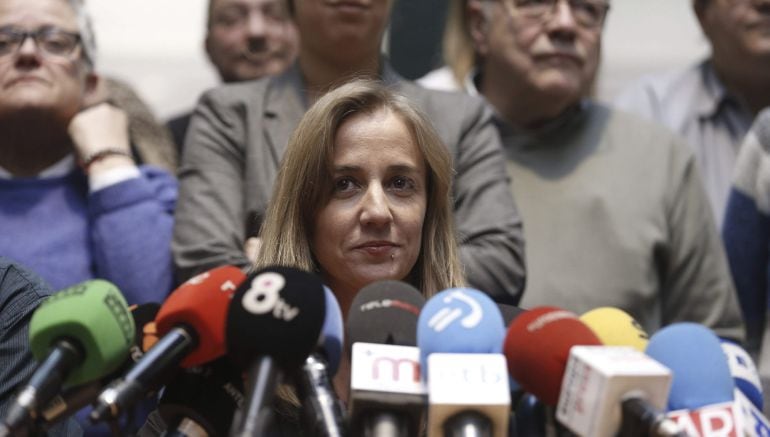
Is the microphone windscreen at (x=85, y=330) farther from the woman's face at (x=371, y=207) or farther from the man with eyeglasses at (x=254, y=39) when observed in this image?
the man with eyeglasses at (x=254, y=39)

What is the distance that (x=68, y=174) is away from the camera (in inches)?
143

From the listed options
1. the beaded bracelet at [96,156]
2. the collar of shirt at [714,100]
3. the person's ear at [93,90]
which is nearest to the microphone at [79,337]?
the beaded bracelet at [96,156]

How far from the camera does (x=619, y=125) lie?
3.96 m

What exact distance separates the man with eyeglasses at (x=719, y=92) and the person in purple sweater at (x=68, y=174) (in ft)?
5.91

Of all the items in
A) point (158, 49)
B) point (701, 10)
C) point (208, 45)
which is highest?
point (701, 10)

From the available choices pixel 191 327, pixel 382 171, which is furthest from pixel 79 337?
pixel 382 171

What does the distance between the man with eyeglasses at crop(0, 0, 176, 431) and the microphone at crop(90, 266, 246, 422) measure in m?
1.38

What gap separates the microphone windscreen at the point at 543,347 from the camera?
1.97m

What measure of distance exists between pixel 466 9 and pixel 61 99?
1.39 metres

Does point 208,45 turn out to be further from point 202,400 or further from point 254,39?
point 202,400

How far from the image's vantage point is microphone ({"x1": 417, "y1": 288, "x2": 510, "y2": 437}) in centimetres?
184

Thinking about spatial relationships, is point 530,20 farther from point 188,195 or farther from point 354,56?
point 188,195

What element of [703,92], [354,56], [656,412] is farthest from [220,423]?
[703,92]

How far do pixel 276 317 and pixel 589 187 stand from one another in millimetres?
2083
